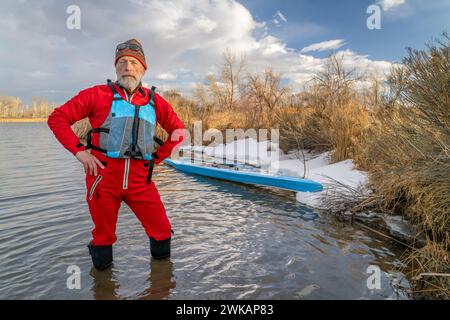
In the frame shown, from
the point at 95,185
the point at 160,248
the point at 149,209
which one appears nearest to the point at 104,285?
the point at 160,248

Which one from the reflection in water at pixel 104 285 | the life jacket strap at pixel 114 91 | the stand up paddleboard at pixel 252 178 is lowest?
the reflection in water at pixel 104 285

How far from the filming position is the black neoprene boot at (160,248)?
3207 mm

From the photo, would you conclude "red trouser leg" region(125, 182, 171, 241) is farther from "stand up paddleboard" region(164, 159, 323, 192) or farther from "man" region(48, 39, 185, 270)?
"stand up paddleboard" region(164, 159, 323, 192)

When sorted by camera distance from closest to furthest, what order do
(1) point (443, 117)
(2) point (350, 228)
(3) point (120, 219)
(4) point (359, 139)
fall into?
(1) point (443, 117)
(2) point (350, 228)
(3) point (120, 219)
(4) point (359, 139)

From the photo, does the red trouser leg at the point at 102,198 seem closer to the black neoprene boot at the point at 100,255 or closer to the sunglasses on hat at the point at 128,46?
the black neoprene boot at the point at 100,255

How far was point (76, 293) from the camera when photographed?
2.87 meters

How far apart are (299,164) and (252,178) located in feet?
6.95

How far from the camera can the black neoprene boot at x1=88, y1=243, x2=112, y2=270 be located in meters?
2.99

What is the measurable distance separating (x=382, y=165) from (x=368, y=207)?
0.73 metres

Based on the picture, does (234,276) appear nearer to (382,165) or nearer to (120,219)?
(120,219)

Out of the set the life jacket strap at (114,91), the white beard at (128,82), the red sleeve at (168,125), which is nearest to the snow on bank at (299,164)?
the red sleeve at (168,125)

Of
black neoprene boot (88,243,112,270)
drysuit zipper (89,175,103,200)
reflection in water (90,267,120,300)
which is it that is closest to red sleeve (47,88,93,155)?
drysuit zipper (89,175,103,200)

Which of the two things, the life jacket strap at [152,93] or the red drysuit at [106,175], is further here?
the life jacket strap at [152,93]
